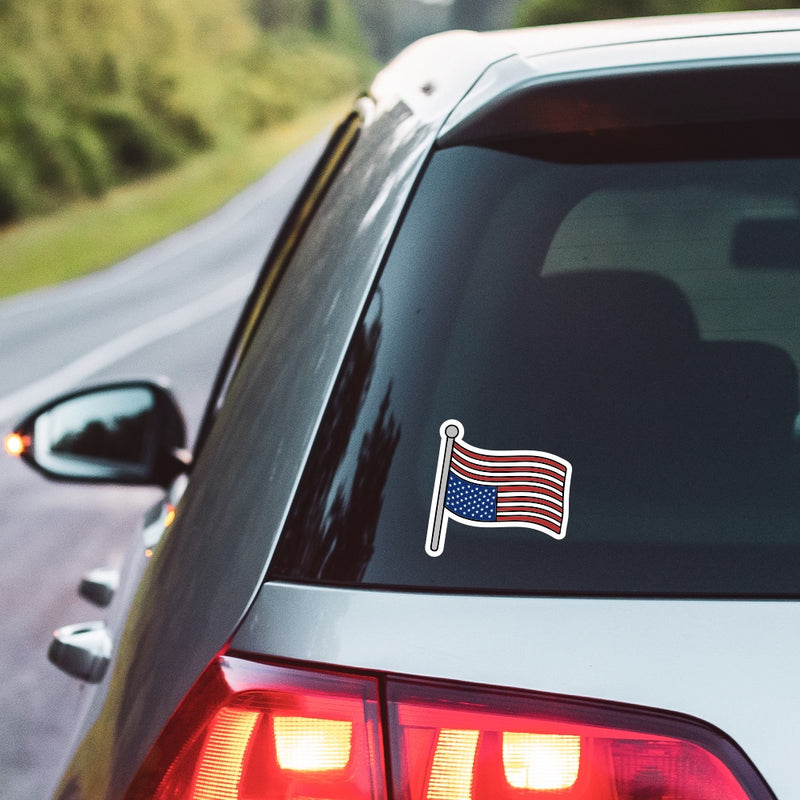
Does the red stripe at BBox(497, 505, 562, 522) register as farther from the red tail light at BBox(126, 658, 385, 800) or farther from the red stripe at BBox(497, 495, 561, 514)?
the red tail light at BBox(126, 658, 385, 800)

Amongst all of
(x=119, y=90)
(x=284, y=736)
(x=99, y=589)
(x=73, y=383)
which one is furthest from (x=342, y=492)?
(x=119, y=90)

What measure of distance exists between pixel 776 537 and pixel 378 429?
1.27 ft

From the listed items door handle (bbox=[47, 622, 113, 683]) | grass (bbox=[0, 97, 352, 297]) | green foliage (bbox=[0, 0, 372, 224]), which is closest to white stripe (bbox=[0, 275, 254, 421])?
grass (bbox=[0, 97, 352, 297])

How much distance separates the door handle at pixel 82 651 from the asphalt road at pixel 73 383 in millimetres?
100

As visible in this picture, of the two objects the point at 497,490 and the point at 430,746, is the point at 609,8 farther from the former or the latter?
the point at 430,746

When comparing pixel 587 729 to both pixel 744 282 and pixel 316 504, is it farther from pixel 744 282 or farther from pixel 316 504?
pixel 744 282

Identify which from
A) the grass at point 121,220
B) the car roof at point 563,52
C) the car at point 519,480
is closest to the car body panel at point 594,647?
the car at point 519,480

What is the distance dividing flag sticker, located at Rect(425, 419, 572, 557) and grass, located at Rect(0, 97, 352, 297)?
73.0ft

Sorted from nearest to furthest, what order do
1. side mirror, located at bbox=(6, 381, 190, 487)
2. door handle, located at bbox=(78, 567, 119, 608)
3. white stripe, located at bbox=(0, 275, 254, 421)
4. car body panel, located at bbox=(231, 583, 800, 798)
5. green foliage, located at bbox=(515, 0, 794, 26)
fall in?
car body panel, located at bbox=(231, 583, 800, 798) < side mirror, located at bbox=(6, 381, 190, 487) < door handle, located at bbox=(78, 567, 119, 608) < white stripe, located at bbox=(0, 275, 254, 421) < green foliage, located at bbox=(515, 0, 794, 26)

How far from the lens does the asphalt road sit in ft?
14.5

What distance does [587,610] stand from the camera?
1.12m

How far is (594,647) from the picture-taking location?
1091 mm

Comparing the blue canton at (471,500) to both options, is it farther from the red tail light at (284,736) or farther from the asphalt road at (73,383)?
the asphalt road at (73,383)

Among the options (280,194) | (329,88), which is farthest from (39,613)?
(329,88)
